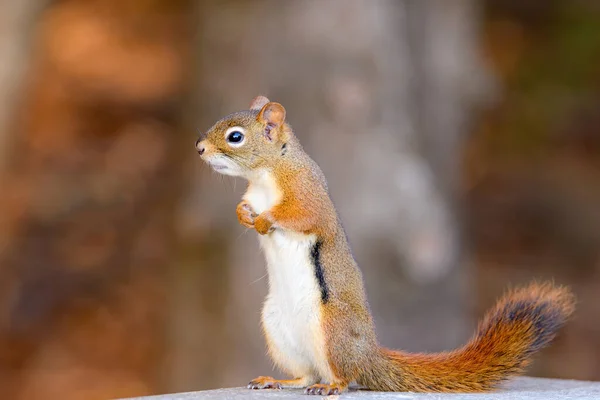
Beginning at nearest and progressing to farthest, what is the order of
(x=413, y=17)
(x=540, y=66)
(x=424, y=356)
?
(x=424, y=356) < (x=413, y=17) < (x=540, y=66)

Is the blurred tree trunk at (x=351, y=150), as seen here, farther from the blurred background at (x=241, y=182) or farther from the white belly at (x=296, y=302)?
the white belly at (x=296, y=302)

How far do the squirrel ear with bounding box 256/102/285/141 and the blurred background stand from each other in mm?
2732

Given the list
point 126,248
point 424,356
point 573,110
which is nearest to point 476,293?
point 573,110

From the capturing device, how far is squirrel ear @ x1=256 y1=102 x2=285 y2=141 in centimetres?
310

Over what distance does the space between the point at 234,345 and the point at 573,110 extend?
4.85m

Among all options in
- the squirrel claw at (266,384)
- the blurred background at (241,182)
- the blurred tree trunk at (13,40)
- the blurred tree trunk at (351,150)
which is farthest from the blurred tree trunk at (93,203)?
the squirrel claw at (266,384)

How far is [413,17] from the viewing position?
6.80 m

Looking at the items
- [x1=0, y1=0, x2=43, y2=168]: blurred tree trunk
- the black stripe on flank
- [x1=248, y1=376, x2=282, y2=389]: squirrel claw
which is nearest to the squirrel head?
the black stripe on flank

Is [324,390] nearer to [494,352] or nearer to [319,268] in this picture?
[319,268]

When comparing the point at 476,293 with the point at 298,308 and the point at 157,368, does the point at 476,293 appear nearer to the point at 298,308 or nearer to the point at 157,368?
the point at 157,368

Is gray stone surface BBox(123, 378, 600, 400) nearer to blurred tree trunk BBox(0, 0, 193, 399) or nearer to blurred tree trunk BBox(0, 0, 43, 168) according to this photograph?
blurred tree trunk BBox(0, 0, 43, 168)

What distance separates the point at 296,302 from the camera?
301 centimetres

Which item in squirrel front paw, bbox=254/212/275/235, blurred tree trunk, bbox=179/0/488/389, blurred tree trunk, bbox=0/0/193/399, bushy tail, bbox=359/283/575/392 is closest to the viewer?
squirrel front paw, bbox=254/212/275/235

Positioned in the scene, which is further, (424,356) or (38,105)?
(38,105)
